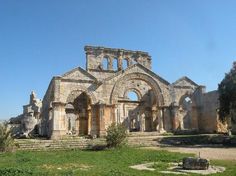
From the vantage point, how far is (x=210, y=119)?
1296 inches

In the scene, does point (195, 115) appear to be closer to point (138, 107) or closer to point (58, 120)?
point (138, 107)

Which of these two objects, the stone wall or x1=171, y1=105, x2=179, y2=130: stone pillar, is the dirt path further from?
the stone wall

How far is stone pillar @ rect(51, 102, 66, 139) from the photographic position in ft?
87.4

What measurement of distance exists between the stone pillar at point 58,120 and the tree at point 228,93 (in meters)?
14.3

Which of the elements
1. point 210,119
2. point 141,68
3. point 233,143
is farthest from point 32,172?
point 210,119

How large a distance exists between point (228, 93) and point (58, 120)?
15.2m

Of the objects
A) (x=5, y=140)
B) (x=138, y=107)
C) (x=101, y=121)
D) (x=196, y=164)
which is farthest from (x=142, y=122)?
(x=196, y=164)

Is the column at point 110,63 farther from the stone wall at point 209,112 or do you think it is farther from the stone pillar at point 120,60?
the stone wall at point 209,112

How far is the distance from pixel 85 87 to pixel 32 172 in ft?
63.7

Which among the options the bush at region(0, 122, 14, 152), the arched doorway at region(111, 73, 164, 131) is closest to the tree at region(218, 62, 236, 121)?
the arched doorway at region(111, 73, 164, 131)

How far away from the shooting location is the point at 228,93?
77.7 feet

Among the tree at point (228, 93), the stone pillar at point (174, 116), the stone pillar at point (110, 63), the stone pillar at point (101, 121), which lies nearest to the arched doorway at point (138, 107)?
the stone pillar at point (110, 63)

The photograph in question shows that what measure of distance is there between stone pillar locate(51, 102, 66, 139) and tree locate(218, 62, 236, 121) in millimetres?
14310

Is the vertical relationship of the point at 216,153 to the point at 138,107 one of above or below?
below
